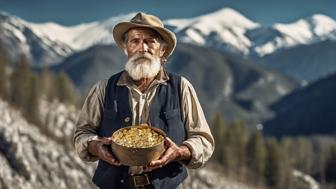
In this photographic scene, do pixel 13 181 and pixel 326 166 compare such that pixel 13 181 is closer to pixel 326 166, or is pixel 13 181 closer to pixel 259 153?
pixel 259 153

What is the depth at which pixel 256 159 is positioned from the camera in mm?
122375

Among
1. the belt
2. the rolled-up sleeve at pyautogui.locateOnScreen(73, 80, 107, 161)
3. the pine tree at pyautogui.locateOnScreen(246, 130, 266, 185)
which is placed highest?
the rolled-up sleeve at pyautogui.locateOnScreen(73, 80, 107, 161)

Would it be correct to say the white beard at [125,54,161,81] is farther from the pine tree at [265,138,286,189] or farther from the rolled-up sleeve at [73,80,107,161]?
the pine tree at [265,138,286,189]

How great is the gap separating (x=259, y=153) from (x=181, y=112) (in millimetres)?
116351

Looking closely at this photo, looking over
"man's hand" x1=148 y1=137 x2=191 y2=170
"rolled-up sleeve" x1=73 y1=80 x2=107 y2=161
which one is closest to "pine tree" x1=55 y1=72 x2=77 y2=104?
"rolled-up sleeve" x1=73 y1=80 x2=107 y2=161

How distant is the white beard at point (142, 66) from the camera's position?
6.93 metres

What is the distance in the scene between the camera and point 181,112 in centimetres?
698

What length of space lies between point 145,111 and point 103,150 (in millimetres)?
599

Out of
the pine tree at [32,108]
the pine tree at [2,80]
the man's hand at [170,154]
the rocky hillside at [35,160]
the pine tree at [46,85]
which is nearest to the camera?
the man's hand at [170,154]

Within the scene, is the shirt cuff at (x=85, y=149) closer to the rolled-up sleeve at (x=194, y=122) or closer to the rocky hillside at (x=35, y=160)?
the rolled-up sleeve at (x=194, y=122)

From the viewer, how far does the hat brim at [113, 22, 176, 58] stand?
23.0 feet

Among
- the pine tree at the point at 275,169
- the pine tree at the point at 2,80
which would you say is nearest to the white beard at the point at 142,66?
the pine tree at the point at 2,80

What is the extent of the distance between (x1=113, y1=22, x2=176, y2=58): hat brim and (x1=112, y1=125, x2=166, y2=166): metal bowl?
1.04 metres

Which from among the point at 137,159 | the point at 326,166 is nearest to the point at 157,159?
the point at 137,159
